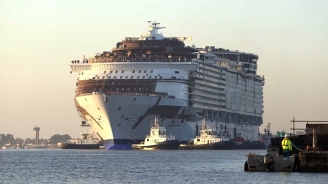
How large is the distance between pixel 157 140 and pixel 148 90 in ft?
26.0

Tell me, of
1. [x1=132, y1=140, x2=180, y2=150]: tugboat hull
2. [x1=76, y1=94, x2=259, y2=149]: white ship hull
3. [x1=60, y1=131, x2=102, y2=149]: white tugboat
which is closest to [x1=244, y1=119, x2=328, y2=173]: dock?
[x1=76, y1=94, x2=259, y2=149]: white ship hull

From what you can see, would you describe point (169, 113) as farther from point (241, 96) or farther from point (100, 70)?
point (241, 96)

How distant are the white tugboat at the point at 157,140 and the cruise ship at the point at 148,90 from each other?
4.97ft

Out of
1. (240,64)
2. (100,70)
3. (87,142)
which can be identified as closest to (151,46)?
(100,70)

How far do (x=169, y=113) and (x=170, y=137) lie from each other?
334 cm

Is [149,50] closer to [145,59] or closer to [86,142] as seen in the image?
[145,59]

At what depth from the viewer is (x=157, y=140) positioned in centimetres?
12975

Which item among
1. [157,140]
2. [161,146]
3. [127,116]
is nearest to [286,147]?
[127,116]

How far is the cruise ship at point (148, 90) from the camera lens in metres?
129

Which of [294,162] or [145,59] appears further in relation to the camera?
[145,59]

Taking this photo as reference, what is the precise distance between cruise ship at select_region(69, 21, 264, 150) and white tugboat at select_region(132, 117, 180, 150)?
1.52 m

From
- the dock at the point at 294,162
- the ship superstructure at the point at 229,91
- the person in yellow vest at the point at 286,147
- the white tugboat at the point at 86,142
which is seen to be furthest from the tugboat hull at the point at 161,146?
the person in yellow vest at the point at 286,147

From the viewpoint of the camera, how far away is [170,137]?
133375mm

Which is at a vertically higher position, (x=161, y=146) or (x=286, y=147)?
(x=161, y=146)
